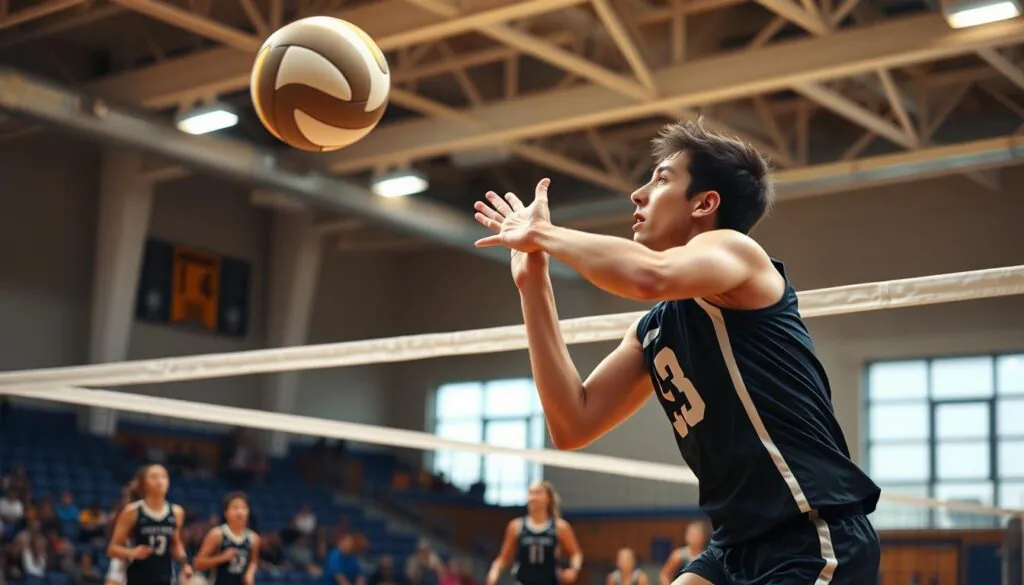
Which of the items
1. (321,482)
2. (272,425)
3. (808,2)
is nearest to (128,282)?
(321,482)

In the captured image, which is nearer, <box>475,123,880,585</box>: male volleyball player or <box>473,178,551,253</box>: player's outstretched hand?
<box>475,123,880,585</box>: male volleyball player

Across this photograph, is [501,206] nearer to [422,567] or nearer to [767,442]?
[767,442]

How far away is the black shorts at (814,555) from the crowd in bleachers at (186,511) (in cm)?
1420

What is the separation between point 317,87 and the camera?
200 inches

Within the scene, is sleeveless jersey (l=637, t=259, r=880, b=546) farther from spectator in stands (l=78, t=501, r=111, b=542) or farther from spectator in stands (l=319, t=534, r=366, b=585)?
spectator in stands (l=319, t=534, r=366, b=585)

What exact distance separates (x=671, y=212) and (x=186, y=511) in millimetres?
16893

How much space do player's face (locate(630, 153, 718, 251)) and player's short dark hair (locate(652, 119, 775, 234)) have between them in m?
0.02

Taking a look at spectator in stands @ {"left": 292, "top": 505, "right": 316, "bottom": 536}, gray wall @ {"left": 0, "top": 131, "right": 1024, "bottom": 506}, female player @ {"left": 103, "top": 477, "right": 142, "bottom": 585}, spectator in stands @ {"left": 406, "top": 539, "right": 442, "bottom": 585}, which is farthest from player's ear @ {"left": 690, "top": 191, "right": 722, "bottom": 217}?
gray wall @ {"left": 0, "top": 131, "right": 1024, "bottom": 506}

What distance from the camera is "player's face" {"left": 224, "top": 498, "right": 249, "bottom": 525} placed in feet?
36.9

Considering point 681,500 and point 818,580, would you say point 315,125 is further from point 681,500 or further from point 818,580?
point 681,500

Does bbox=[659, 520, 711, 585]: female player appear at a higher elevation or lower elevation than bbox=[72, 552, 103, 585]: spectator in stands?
higher

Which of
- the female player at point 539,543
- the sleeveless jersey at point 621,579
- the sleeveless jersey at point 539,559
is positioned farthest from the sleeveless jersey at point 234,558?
the sleeveless jersey at point 621,579

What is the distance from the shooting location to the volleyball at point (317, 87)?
510cm

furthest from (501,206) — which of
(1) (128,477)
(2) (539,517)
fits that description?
(1) (128,477)
